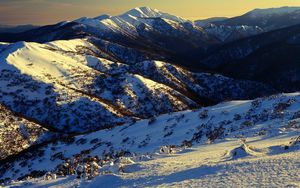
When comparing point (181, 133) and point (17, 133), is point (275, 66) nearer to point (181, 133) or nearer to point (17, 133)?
point (17, 133)

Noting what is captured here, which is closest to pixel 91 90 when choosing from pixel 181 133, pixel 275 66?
pixel 181 133

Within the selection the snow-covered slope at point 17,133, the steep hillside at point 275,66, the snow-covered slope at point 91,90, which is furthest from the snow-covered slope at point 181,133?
the steep hillside at point 275,66

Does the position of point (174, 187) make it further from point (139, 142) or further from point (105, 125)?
point (105, 125)

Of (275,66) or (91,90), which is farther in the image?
(275,66)

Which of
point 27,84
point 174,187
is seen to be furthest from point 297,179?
point 27,84

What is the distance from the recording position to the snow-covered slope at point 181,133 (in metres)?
23.9

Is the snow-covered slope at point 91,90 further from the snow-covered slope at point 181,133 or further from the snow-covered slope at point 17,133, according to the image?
the snow-covered slope at point 181,133

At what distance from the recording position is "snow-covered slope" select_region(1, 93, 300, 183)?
78.3ft

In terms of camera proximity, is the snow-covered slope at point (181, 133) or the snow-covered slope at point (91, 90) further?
the snow-covered slope at point (91, 90)

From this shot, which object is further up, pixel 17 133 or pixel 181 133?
pixel 181 133

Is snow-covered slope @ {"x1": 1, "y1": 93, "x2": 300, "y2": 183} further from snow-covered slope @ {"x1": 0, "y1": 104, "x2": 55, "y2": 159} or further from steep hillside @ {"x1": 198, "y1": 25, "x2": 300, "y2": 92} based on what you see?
steep hillside @ {"x1": 198, "y1": 25, "x2": 300, "y2": 92}

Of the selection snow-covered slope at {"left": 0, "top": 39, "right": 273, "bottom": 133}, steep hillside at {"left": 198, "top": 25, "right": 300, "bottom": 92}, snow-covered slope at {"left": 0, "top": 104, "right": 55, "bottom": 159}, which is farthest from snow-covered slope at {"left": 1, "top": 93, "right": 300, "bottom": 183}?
steep hillside at {"left": 198, "top": 25, "right": 300, "bottom": 92}

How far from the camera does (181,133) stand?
31.5 m

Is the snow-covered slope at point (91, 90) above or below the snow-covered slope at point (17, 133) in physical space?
above
